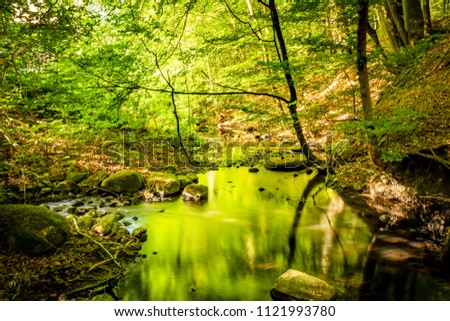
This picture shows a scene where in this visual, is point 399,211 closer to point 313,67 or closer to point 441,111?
point 441,111

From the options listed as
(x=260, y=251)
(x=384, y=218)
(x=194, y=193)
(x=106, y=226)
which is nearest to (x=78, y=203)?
(x=106, y=226)

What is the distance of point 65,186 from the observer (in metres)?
8.96

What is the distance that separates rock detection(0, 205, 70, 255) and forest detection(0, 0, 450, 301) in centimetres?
2

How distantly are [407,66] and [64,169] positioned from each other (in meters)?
9.76

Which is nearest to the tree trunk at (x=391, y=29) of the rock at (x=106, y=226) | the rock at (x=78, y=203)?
the rock at (x=106, y=226)

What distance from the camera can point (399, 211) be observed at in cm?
670

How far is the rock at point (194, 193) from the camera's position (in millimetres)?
8625

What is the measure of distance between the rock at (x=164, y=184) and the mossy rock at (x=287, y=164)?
3866mm

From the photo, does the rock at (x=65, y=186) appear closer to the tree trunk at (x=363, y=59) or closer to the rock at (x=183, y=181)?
the rock at (x=183, y=181)

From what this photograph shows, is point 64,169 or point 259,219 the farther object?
point 64,169

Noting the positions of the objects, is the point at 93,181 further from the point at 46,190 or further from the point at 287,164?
the point at 287,164

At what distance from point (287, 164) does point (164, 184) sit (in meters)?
4.50

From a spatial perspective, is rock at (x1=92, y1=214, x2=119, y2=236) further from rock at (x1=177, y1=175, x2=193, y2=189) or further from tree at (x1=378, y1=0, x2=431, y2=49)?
tree at (x1=378, y1=0, x2=431, y2=49)

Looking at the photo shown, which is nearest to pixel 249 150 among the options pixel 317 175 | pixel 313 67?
pixel 317 175
